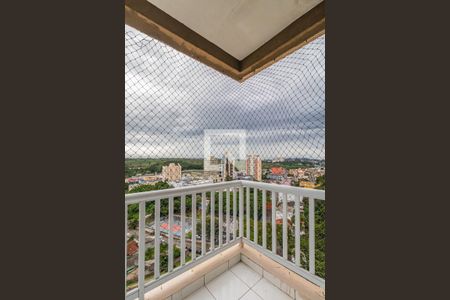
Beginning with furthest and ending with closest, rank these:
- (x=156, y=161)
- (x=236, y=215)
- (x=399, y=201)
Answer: (x=236, y=215), (x=156, y=161), (x=399, y=201)

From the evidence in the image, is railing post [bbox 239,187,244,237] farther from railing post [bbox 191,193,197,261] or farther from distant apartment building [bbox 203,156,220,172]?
railing post [bbox 191,193,197,261]

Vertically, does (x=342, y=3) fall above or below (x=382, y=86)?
above

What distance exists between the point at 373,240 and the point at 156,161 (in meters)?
1.41

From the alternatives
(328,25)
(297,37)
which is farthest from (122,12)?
(297,37)

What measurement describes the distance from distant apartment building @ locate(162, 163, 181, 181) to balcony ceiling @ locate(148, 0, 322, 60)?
46.4 inches

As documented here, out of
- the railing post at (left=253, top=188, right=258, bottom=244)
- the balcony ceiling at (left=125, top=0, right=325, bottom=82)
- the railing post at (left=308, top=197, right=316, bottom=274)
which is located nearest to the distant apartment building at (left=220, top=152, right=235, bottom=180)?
the railing post at (left=253, top=188, right=258, bottom=244)

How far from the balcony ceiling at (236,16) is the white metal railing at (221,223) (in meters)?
1.44

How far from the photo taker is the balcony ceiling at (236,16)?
1.12 meters

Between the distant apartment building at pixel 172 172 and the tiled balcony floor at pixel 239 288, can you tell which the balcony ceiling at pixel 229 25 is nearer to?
the distant apartment building at pixel 172 172

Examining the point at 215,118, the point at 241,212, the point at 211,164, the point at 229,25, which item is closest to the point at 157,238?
the point at 211,164

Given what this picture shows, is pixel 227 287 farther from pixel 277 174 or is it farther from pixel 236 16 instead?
pixel 236 16

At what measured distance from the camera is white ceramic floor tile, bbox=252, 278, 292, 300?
1.53 m

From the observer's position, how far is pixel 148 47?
1341 millimetres

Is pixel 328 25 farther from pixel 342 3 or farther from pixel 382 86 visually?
pixel 382 86
